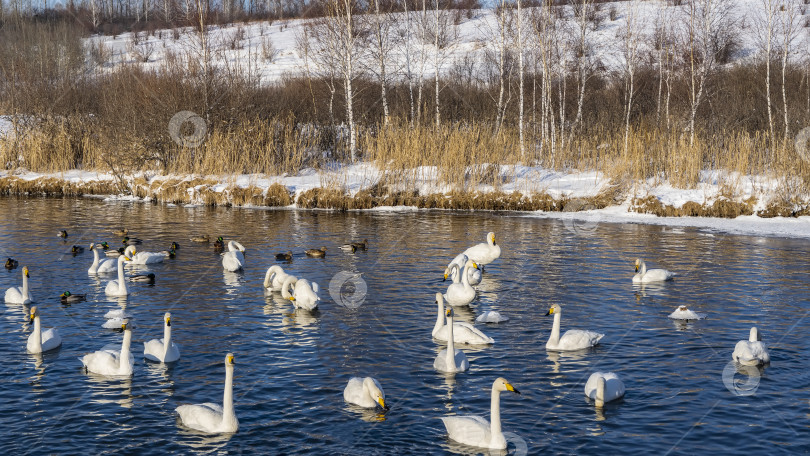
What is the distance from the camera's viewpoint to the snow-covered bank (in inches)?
960

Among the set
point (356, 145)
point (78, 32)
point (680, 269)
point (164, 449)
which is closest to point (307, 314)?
point (164, 449)

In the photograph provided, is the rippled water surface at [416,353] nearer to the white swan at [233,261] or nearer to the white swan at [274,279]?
the white swan at [233,261]

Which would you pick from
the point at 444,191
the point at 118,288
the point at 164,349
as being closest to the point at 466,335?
the point at 164,349

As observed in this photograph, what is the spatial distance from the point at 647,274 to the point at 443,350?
6.39 meters

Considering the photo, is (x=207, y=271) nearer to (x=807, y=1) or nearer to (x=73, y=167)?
(x=73, y=167)

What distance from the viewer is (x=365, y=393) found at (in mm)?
9469

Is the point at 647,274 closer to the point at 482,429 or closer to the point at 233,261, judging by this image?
the point at 482,429

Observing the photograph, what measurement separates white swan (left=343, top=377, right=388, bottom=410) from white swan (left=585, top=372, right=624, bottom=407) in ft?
8.20

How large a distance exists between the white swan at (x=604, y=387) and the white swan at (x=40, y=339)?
7548 millimetres

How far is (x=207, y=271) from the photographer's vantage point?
58.1 ft

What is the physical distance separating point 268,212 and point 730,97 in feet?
79.7

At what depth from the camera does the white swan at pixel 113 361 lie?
1059 cm

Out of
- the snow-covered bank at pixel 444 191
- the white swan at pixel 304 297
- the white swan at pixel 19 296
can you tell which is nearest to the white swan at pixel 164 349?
the white swan at pixel 304 297

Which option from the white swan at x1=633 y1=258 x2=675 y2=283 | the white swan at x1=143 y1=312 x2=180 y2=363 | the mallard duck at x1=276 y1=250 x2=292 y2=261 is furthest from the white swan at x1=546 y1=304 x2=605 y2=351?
the mallard duck at x1=276 y1=250 x2=292 y2=261
